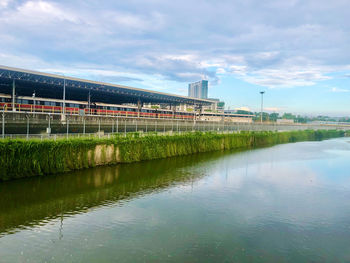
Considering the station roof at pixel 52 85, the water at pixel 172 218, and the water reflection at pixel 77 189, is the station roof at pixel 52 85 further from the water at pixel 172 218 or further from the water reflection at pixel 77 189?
the water at pixel 172 218

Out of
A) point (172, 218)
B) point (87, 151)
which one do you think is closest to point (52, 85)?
point (87, 151)

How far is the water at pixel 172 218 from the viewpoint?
14.0m

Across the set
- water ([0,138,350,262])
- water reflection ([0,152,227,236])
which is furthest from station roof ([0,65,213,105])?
water ([0,138,350,262])

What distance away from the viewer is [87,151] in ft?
101

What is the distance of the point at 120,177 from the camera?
28672 millimetres

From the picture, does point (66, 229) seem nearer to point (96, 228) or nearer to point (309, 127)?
point (96, 228)

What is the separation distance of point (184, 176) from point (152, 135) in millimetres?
11152

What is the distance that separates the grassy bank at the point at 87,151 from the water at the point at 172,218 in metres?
1.21

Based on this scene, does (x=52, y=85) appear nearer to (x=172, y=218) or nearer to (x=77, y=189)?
(x=77, y=189)

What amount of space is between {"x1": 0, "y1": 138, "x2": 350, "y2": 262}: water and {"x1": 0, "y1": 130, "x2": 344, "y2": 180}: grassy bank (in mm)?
1215

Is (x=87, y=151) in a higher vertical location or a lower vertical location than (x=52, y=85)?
lower

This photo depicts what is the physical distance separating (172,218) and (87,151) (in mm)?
15726

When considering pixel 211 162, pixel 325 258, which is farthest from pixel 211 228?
pixel 211 162

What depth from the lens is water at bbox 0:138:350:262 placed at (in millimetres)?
13961
